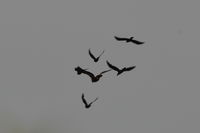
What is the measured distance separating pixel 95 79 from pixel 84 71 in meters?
1.05

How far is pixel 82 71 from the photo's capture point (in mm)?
65750

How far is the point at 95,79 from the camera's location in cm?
6588

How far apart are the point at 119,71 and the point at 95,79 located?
1.91 meters

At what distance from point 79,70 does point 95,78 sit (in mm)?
1382

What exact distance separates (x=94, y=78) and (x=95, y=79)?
0.27 m

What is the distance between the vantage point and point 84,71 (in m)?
65.6

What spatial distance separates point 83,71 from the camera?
6575cm

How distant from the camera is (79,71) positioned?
6594 cm

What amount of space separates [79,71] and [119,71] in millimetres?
3018

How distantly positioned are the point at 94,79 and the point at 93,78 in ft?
1.08

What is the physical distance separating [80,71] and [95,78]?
51.2 inches

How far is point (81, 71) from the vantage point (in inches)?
2589

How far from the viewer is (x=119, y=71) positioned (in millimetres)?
65625

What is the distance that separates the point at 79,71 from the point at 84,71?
0.49 m
